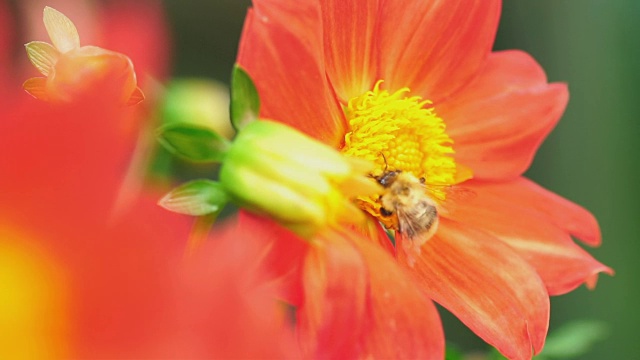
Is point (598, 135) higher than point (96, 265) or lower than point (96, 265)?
lower

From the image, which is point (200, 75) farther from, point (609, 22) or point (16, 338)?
point (16, 338)

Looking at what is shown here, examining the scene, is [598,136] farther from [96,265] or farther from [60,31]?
[96,265]

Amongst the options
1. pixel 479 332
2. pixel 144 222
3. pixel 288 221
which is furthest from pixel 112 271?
pixel 479 332

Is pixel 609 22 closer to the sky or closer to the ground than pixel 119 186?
closer to the ground

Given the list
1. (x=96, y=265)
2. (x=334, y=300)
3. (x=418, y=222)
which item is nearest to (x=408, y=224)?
(x=418, y=222)

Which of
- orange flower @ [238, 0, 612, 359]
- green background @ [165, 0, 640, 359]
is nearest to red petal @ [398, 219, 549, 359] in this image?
orange flower @ [238, 0, 612, 359]
